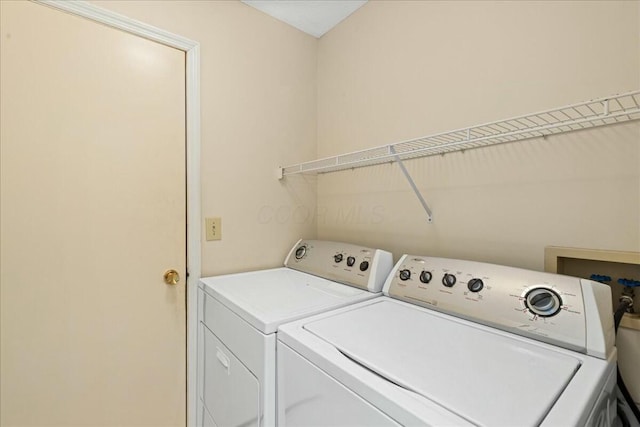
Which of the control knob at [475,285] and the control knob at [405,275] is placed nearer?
the control knob at [475,285]

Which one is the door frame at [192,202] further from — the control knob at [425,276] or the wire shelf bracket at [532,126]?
the control knob at [425,276]

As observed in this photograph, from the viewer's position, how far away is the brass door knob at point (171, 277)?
1457 mm

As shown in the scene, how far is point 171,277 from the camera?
1462 mm

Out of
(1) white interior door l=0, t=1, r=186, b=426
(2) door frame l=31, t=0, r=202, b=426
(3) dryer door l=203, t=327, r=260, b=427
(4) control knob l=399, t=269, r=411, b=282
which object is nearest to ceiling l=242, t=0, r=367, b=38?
(2) door frame l=31, t=0, r=202, b=426

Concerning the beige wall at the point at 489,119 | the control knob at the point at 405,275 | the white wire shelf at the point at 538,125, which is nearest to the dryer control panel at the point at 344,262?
the control knob at the point at 405,275

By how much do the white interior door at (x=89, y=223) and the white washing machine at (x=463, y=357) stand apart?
0.89 metres

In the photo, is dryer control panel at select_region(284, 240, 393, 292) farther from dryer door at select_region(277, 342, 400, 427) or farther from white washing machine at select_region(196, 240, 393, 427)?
dryer door at select_region(277, 342, 400, 427)

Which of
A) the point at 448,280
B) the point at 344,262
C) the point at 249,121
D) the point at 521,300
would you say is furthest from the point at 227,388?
the point at 249,121

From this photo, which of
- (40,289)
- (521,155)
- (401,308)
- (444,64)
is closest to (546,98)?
(521,155)

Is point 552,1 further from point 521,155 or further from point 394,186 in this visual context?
point 394,186

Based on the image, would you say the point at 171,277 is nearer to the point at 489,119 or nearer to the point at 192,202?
the point at 192,202

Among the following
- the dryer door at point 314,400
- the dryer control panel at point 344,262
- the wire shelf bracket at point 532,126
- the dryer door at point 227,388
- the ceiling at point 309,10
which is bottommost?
the dryer door at point 227,388

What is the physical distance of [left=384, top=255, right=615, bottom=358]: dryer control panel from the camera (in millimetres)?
778

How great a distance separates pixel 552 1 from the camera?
105 cm
